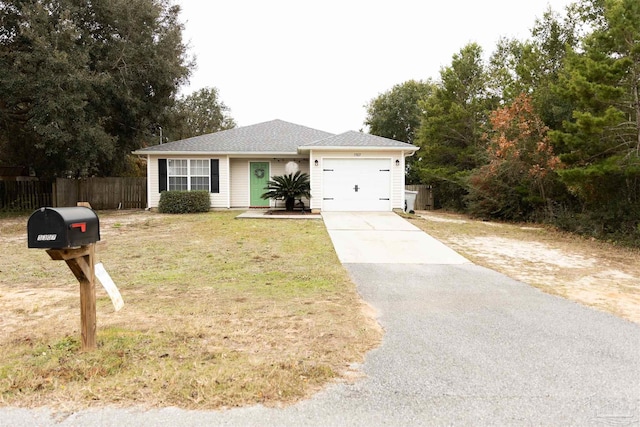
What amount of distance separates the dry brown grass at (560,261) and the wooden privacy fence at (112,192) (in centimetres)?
1325

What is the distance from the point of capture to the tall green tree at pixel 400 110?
35.5 meters

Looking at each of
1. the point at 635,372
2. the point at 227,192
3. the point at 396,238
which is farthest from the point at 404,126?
the point at 635,372

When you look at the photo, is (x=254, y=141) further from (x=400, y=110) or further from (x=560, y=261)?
(x=400, y=110)

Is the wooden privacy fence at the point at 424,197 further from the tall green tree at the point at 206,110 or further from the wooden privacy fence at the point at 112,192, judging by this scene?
the tall green tree at the point at 206,110

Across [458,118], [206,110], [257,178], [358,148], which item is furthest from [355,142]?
[206,110]

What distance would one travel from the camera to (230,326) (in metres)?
4.21

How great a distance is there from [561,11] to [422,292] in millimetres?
17296

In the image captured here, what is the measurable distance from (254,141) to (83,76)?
6.86 meters

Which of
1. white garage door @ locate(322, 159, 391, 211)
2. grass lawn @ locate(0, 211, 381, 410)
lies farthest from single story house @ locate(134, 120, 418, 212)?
grass lawn @ locate(0, 211, 381, 410)

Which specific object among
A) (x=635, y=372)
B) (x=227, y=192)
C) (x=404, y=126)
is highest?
(x=404, y=126)

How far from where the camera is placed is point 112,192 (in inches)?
790

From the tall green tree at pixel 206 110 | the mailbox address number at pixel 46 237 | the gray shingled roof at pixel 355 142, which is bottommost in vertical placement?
the mailbox address number at pixel 46 237

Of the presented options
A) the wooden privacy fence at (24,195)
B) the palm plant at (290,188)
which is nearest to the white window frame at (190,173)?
Result: the palm plant at (290,188)

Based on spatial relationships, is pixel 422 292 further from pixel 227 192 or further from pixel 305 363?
pixel 227 192
